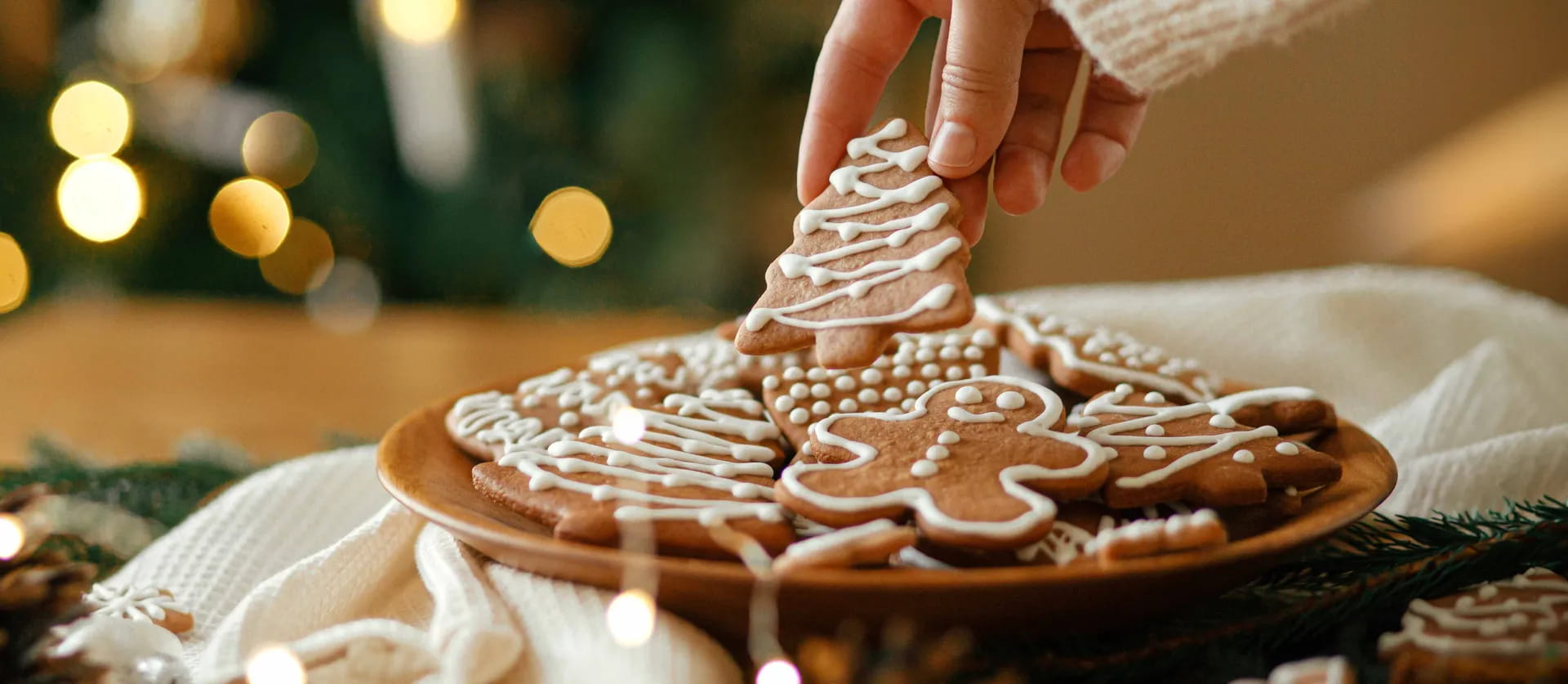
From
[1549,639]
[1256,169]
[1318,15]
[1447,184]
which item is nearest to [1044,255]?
[1256,169]

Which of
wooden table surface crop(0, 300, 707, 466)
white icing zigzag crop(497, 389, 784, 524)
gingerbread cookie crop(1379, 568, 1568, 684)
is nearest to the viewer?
gingerbread cookie crop(1379, 568, 1568, 684)

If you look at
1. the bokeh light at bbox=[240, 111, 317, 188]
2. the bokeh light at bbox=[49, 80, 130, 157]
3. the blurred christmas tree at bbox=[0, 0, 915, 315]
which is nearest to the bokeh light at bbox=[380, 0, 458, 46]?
the blurred christmas tree at bbox=[0, 0, 915, 315]

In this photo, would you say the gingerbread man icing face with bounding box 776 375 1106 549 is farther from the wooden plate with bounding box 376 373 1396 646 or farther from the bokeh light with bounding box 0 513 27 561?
the bokeh light with bounding box 0 513 27 561

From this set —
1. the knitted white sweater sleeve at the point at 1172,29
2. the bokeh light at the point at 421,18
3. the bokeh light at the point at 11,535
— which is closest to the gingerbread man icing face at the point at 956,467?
the knitted white sweater sleeve at the point at 1172,29

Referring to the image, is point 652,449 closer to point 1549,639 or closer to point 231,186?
point 1549,639

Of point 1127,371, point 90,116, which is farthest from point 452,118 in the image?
point 1127,371
